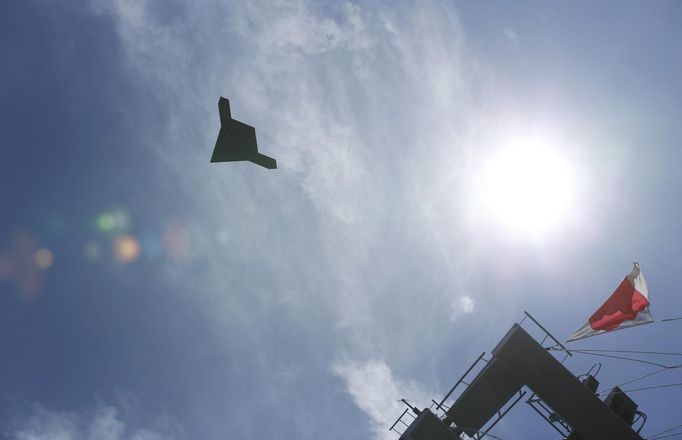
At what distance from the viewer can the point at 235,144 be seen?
29.7ft

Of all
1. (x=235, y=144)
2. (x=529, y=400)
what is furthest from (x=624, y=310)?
(x=235, y=144)

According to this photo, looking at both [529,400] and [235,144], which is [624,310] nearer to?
[529,400]

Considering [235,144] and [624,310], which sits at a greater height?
[624,310]

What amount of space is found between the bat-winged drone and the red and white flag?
9.12m

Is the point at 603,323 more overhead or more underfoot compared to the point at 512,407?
more overhead

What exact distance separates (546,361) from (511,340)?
957mm

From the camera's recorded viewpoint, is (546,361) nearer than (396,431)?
Yes

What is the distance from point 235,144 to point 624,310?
10.4m

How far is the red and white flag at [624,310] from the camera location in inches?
409

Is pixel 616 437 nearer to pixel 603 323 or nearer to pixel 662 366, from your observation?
pixel 662 366

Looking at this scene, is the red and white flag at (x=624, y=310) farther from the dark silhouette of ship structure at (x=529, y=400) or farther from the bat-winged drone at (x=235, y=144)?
the bat-winged drone at (x=235, y=144)

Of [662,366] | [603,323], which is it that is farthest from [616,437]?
[603,323]

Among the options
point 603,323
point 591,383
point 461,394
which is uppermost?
point 603,323

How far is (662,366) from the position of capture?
10.1 metres
